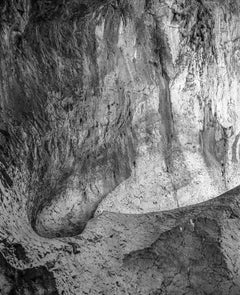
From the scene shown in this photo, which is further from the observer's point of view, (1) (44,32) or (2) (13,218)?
(1) (44,32)

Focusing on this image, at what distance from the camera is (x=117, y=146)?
6.50 meters

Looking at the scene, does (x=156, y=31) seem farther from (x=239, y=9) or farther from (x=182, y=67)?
(x=239, y=9)

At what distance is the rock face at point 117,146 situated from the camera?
511cm

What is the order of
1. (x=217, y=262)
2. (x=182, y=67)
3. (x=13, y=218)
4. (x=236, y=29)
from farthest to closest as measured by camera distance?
(x=236, y=29), (x=182, y=67), (x=217, y=262), (x=13, y=218)

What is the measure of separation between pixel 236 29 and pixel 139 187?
2.75 meters

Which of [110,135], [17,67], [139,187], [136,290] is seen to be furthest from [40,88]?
[136,290]

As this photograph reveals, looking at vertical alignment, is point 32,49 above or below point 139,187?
above

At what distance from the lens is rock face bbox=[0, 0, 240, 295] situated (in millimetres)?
5113

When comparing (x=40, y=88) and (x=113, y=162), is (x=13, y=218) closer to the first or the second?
(x=40, y=88)

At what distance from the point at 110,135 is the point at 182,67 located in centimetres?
144

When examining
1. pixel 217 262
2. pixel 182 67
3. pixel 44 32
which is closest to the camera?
pixel 217 262

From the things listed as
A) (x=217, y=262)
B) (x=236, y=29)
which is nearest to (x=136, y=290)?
(x=217, y=262)

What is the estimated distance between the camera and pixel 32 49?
556cm

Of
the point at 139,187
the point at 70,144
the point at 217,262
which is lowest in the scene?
the point at 217,262
